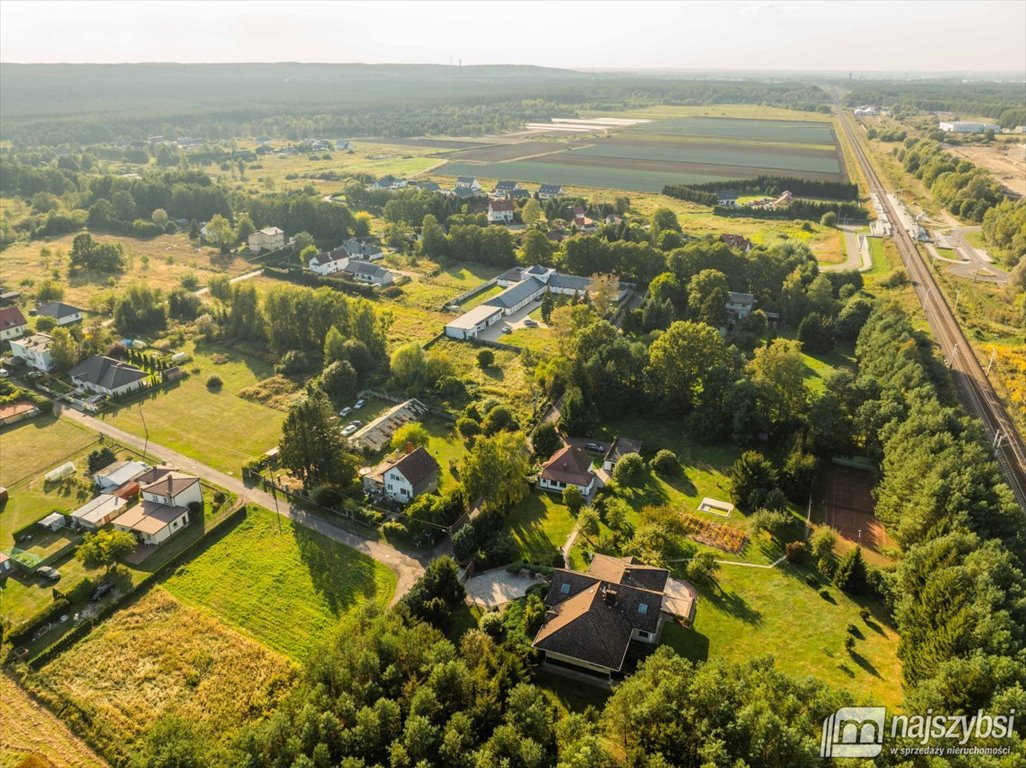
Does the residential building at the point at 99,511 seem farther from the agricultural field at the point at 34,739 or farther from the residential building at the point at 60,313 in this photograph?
the residential building at the point at 60,313

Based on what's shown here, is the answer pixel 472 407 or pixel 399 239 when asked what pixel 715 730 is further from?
pixel 399 239

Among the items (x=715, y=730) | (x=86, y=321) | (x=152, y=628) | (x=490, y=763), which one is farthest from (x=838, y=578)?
(x=86, y=321)

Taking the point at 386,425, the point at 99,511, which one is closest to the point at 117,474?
the point at 99,511

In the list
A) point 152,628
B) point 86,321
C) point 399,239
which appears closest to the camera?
point 152,628

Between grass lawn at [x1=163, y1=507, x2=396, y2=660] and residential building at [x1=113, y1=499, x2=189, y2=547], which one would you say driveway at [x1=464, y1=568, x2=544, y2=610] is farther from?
residential building at [x1=113, y1=499, x2=189, y2=547]

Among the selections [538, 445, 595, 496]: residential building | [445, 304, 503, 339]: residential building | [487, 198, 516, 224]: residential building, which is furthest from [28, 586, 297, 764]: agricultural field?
[487, 198, 516, 224]: residential building

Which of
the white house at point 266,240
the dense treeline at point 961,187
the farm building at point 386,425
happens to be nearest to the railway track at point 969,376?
the dense treeline at point 961,187
